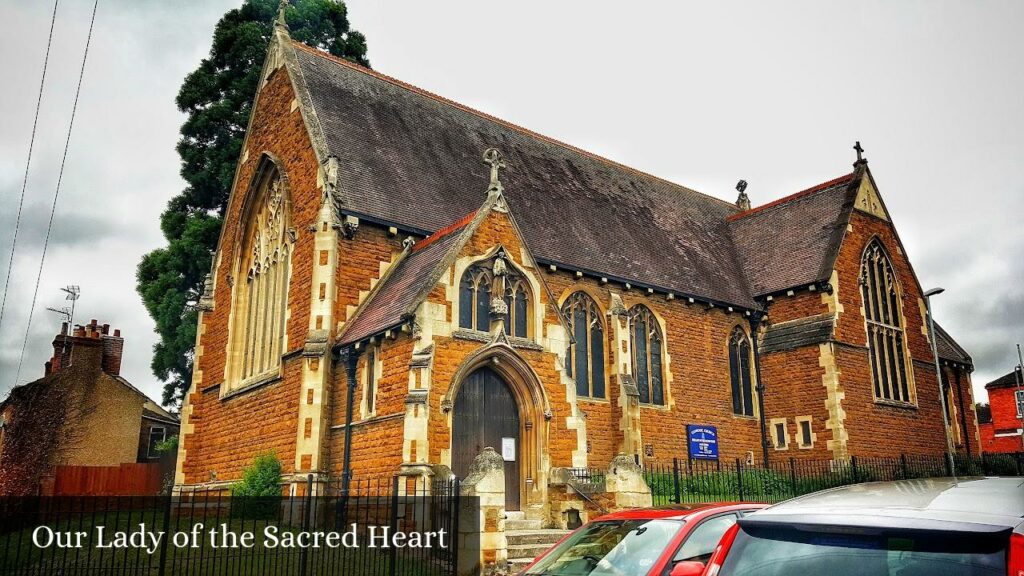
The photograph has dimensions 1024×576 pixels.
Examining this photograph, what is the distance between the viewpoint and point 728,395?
23609mm

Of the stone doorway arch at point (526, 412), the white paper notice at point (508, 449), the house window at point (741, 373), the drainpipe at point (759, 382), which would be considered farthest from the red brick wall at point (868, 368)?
the white paper notice at point (508, 449)

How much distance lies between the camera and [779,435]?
78.4 ft

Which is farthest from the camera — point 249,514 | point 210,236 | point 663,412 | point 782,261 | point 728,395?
point 210,236

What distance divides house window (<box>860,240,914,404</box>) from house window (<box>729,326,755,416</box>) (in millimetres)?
3732

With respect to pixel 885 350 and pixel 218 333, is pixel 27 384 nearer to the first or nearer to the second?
pixel 218 333

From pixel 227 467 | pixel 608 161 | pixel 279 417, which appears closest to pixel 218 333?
pixel 227 467

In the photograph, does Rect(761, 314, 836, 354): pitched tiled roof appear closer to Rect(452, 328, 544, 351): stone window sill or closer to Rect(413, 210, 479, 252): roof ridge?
Rect(452, 328, 544, 351): stone window sill

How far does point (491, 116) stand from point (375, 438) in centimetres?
1467

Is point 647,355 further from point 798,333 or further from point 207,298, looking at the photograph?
point 207,298

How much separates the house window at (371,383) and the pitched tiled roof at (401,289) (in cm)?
38

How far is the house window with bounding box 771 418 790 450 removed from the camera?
23.6 m

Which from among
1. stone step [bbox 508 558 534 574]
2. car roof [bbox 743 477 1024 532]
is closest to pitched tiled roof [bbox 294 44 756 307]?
stone step [bbox 508 558 534 574]

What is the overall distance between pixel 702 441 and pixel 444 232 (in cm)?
1063

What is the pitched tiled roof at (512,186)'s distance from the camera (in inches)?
752
